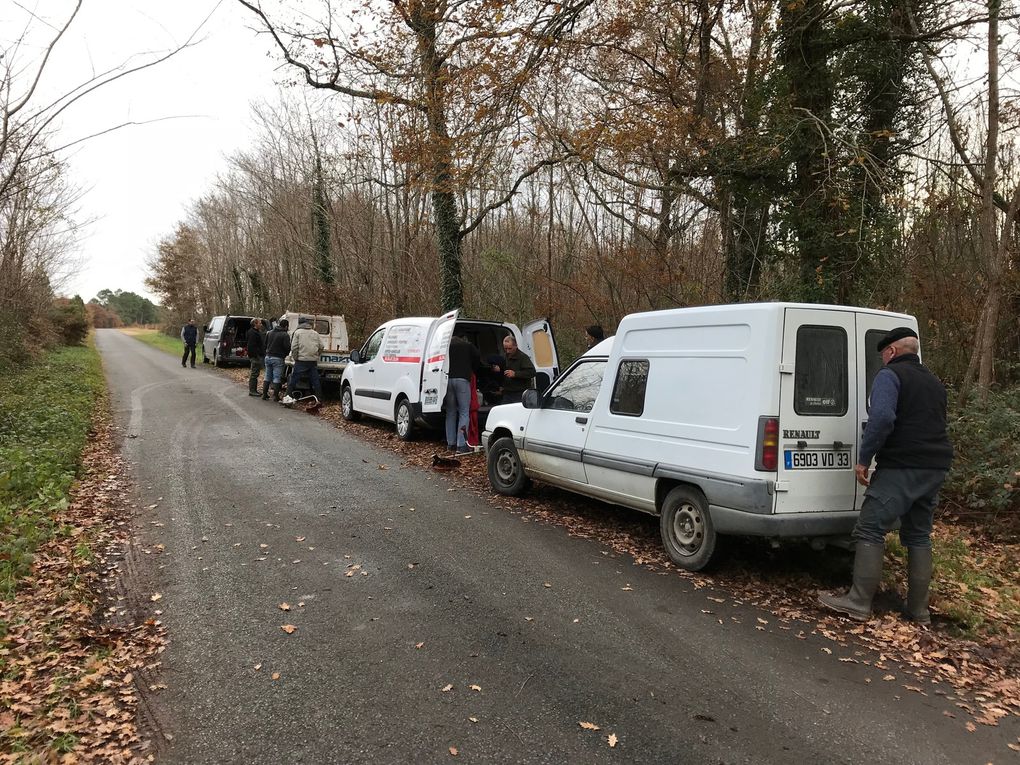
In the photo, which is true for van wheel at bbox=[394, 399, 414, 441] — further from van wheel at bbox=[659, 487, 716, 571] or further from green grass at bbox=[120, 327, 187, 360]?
green grass at bbox=[120, 327, 187, 360]

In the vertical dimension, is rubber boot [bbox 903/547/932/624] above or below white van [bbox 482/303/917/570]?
below

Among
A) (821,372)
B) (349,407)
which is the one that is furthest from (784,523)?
(349,407)

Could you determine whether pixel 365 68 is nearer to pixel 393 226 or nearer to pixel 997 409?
pixel 393 226

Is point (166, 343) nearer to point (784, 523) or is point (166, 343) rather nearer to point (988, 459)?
point (988, 459)

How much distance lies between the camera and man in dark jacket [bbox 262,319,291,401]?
15227 millimetres

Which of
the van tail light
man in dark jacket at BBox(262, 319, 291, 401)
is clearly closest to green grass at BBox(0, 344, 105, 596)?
man in dark jacket at BBox(262, 319, 291, 401)

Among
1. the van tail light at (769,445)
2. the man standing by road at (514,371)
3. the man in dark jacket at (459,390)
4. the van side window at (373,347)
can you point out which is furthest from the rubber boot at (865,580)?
the van side window at (373,347)

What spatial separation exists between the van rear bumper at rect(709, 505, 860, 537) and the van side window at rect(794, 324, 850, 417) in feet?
2.47

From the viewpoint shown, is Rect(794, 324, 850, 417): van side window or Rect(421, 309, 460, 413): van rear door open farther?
Rect(421, 309, 460, 413): van rear door open

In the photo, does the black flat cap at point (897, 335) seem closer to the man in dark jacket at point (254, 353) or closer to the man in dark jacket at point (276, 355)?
the man in dark jacket at point (276, 355)

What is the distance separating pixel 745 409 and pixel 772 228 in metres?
7.49

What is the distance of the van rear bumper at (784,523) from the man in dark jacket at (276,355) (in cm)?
1262

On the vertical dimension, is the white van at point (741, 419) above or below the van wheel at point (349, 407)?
above

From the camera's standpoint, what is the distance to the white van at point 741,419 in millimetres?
4621
